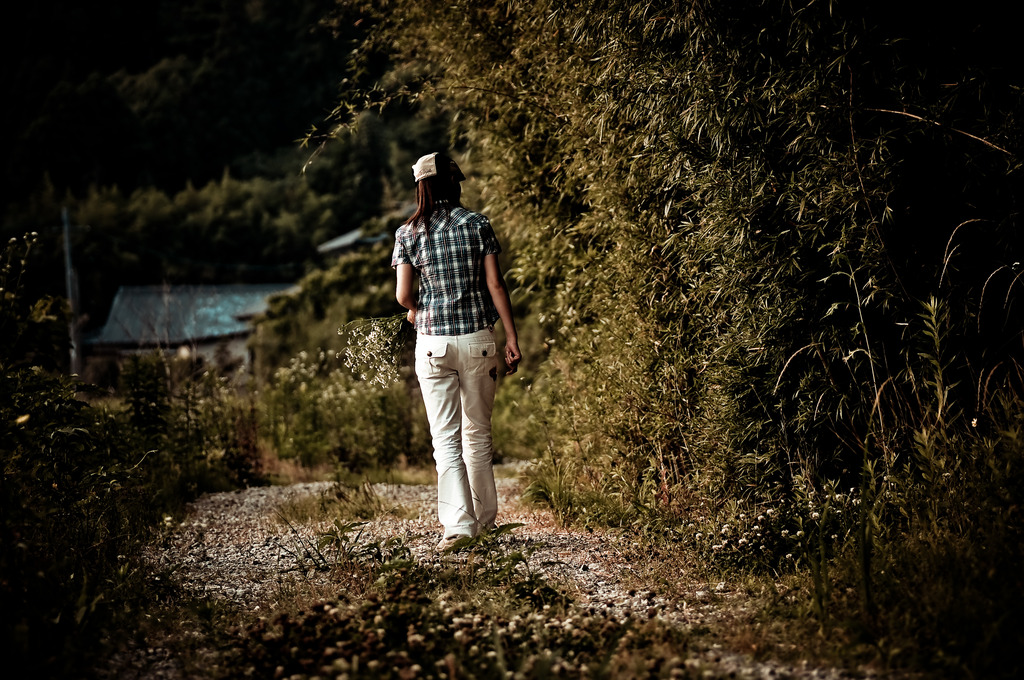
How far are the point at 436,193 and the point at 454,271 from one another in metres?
0.39

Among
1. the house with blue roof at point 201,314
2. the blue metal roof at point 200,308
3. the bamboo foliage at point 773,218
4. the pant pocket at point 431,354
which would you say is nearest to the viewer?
the bamboo foliage at point 773,218

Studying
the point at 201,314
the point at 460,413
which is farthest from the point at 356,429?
the point at 201,314

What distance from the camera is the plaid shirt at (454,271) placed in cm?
370

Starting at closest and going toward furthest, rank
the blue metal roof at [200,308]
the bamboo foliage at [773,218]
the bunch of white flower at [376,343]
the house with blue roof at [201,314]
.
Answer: the bamboo foliage at [773,218], the bunch of white flower at [376,343], the house with blue roof at [201,314], the blue metal roof at [200,308]

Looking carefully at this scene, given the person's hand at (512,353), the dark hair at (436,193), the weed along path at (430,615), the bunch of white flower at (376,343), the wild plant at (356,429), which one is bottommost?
the weed along path at (430,615)

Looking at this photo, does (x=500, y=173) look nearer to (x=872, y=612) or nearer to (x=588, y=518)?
(x=588, y=518)

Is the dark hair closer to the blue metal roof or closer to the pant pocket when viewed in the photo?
the pant pocket

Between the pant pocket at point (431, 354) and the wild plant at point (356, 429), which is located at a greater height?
the pant pocket at point (431, 354)

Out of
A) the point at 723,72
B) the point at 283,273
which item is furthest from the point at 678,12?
the point at 283,273

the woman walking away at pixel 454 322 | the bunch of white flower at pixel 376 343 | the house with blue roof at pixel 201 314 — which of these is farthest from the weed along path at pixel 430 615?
the house with blue roof at pixel 201 314

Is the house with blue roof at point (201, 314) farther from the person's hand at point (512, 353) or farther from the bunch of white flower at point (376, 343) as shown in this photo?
the person's hand at point (512, 353)

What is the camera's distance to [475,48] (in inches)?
206

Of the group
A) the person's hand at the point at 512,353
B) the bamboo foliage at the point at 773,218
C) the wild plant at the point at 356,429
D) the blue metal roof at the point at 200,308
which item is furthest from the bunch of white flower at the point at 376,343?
the blue metal roof at the point at 200,308

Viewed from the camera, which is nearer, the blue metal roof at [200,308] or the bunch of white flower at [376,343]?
the bunch of white flower at [376,343]
